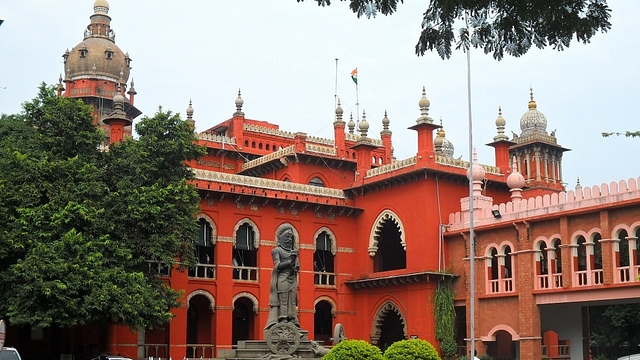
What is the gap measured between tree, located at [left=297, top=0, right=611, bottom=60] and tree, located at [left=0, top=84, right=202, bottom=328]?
61.6 feet

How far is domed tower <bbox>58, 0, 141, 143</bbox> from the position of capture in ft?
155

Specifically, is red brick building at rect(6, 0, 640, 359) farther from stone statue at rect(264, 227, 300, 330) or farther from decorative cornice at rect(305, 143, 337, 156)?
stone statue at rect(264, 227, 300, 330)

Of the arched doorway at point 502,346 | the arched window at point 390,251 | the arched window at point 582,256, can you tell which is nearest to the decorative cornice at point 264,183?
the arched window at point 390,251

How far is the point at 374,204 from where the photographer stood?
34031 millimetres

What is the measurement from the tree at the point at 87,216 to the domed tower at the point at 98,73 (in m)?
18.5

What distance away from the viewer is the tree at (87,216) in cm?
2388

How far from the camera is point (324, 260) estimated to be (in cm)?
3447

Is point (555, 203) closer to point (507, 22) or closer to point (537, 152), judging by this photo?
point (537, 152)

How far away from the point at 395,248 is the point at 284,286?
52.9 ft

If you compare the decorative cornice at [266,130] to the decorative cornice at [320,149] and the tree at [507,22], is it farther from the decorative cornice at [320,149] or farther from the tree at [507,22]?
the tree at [507,22]

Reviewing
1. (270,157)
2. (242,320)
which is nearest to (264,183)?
(270,157)

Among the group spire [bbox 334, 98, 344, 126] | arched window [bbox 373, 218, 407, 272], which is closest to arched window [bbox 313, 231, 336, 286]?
arched window [bbox 373, 218, 407, 272]

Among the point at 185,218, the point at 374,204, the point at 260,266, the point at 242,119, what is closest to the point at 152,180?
the point at 185,218

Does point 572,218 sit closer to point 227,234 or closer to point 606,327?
point 227,234
